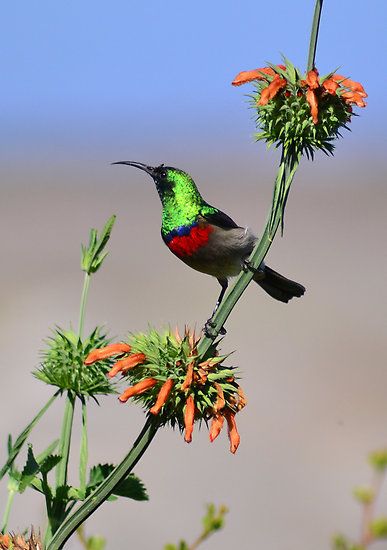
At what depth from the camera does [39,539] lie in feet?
7.73

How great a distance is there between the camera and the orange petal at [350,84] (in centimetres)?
254

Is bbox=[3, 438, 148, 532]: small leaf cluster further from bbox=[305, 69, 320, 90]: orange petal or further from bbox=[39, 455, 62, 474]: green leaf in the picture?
bbox=[305, 69, 320, 90]: orange petal

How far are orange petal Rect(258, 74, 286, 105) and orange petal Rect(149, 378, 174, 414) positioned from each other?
0.71m

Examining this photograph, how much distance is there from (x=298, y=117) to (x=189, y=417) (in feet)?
2.49

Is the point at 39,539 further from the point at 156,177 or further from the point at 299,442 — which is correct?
the point at 299,442

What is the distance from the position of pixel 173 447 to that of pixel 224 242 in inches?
509

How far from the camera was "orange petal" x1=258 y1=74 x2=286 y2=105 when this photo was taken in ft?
8.13

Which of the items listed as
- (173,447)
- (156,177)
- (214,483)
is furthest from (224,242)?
(173,447)

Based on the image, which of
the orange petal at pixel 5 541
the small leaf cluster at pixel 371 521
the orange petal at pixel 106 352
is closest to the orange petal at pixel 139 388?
the orange petal at pixel 106 352

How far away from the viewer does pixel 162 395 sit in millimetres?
2480

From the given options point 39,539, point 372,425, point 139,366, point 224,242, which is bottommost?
point 39,539

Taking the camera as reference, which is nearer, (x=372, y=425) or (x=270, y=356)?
(x=372, y=425)

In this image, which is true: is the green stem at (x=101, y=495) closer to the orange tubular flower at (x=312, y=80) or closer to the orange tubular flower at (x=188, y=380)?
the orange tubular flower at (x=188, y=380)

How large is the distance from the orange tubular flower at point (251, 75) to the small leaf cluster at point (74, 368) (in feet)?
2.61
